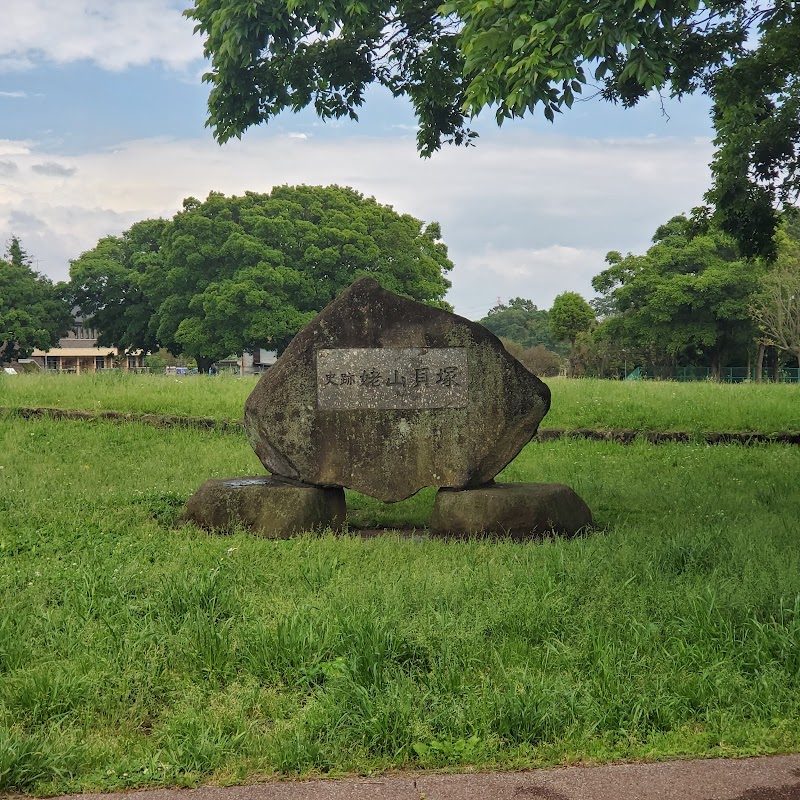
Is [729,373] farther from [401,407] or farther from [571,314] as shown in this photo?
[401,407]

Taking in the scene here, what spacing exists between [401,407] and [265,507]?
1.67m

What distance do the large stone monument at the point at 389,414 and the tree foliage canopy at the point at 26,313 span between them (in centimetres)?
4306

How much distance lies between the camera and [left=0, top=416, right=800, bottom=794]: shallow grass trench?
13.5ft

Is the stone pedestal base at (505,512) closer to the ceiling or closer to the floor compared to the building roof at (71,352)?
closer to the floor

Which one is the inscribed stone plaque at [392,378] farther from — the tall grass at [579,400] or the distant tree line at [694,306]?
the distant tree line at [694,306]

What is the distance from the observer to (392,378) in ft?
28.8

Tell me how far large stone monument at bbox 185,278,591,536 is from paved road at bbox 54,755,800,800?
15.5ft

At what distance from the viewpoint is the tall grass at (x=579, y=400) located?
1605 centimetres

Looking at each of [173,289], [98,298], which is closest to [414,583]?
[173,289]

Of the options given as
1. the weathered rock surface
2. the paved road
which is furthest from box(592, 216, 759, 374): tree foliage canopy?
the paved road

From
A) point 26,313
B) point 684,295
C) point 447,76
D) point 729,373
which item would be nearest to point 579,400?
point 447,76

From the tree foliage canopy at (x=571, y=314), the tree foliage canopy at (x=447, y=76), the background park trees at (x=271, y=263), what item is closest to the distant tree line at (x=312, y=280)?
the background park trees at (x=271, y=263)

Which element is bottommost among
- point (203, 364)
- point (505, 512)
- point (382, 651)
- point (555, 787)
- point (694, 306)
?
point (555, 787)

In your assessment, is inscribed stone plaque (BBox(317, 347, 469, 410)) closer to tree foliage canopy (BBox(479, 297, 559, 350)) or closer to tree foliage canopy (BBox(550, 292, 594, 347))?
tree foliage canopy (BBox(550, 292, 594, 347))
